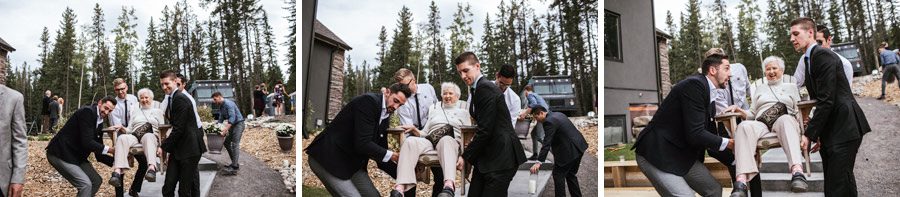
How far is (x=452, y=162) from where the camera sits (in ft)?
16.9

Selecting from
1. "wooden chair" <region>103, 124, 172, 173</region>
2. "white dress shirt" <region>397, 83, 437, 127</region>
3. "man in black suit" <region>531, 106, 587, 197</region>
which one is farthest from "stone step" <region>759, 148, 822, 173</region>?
"wooden chair" <region>103, 124, 172, 173</region>

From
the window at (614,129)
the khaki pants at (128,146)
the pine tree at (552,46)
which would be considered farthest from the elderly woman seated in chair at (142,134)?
the window at (614,129)

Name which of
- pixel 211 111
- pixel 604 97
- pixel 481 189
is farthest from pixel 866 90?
pixel 211 111

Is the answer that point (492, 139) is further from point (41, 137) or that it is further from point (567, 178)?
point (41, 137)

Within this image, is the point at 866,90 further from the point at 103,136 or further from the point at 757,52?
the point at 103,136

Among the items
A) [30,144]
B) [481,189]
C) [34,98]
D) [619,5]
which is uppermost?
[619,5]

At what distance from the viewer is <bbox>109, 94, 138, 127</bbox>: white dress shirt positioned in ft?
17.5

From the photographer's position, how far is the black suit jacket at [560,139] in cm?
528

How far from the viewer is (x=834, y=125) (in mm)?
4684

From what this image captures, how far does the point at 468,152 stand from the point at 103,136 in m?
2.66

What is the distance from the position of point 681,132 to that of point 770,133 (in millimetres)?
574

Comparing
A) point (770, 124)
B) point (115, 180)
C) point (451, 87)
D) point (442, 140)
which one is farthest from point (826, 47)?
point (115, 180)

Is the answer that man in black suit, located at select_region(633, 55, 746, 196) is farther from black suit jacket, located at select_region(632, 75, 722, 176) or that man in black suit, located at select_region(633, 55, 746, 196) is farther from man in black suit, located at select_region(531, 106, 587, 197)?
Result: man in black suit, located at select_region(531, 106, 587, 197)

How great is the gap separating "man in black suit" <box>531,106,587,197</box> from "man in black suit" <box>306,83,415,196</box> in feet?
3.31
